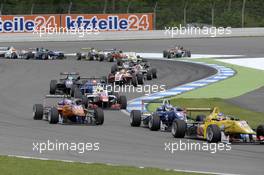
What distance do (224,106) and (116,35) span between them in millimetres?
37819

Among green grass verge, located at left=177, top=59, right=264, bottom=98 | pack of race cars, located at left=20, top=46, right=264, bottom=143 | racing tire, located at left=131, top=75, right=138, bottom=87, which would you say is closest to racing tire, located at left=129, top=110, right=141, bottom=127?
pack of race cars, located at left=20, top=46, right=264, bottom=143

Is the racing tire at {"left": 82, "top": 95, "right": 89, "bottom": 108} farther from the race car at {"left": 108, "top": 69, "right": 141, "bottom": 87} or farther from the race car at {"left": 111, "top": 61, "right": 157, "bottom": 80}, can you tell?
the race car at {"left": 111, "top": 61, "right": 157, "bottom": 80}

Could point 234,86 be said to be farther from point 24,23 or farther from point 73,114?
point 24,23

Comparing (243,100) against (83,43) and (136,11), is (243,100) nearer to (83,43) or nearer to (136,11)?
(83,43)

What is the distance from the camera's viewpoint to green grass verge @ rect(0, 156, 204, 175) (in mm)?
12203

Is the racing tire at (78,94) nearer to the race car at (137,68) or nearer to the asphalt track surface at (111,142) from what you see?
the asphalt track surface at (111,142)

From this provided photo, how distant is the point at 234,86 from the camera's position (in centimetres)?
2989

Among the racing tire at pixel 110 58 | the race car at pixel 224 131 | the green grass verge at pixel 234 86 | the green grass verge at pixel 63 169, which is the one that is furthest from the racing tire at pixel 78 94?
the racing tire at pixel 110 58

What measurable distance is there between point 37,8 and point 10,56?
621 inches

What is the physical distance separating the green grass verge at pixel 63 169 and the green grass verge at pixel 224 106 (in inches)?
275

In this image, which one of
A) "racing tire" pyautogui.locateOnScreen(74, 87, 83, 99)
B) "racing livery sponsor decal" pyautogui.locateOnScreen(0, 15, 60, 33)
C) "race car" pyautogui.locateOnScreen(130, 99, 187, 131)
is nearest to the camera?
"race car" pyautogui.locateOnScreen(130, 99, 187, 131)

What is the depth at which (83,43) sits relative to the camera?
57938mm

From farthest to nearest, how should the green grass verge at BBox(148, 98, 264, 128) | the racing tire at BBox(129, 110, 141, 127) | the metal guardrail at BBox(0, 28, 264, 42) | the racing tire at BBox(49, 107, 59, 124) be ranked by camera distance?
the metal guardrail at BBox(0, 28, 264, 42)
the green grass verge at BBox(148, 98, 264, 128)
the racing tire at BBox(49, 107, 59, 124)
the racing tire at BBox(129, 110, 141, 127)

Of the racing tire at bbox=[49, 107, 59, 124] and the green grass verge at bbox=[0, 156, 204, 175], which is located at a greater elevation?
the racing tire at bbox=[49, 107, 59, 124]
